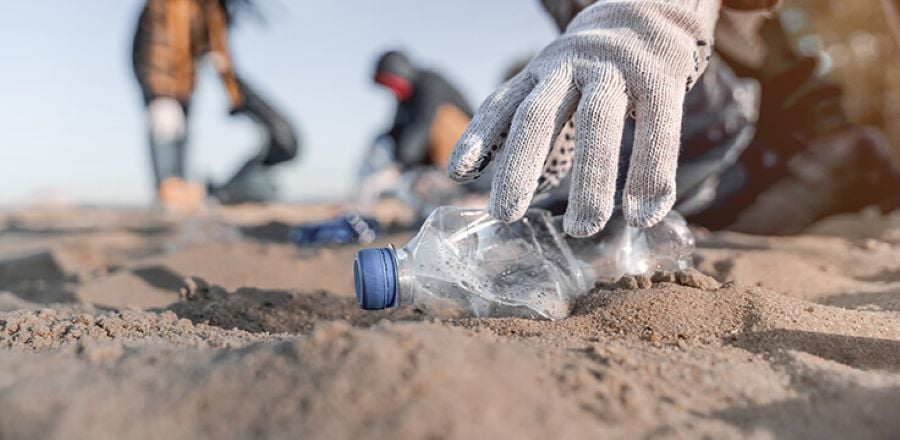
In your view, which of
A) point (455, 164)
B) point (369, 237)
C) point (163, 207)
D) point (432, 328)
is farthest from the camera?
point (163, 207)

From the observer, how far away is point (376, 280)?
144cm

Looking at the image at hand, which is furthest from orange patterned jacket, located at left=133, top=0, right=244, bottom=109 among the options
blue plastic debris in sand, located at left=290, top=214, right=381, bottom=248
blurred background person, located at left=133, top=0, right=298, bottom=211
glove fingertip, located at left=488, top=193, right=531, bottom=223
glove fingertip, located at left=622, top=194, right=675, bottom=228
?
glove fingertip, located at left=622, top=194, right=675, bottom=228

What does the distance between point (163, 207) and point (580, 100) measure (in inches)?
180

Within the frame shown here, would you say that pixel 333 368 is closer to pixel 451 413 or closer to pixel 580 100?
pixel 451 413

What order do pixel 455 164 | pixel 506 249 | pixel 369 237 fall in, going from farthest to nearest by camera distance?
pixel 369 237
pixel 506 249
pixel 455 164

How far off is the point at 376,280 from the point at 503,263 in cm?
44

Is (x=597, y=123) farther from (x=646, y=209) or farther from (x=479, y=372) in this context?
(x=479, y=372)

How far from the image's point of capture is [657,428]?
88 centimetres

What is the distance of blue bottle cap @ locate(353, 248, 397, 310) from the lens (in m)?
1.44

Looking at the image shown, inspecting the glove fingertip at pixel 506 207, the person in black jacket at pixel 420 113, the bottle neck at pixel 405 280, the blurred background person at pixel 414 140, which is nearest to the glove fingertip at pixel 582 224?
the glove fingertip at pixel 506 207

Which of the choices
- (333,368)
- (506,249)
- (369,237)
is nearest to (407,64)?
(369,237)

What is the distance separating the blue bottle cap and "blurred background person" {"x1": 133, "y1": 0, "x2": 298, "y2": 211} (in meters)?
3.96

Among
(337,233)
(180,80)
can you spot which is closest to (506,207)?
(337,233)

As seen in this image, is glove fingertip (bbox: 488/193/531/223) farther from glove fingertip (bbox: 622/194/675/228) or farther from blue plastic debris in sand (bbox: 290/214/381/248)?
blue plastic debris in sand (bbox: 290/214/381/248)
